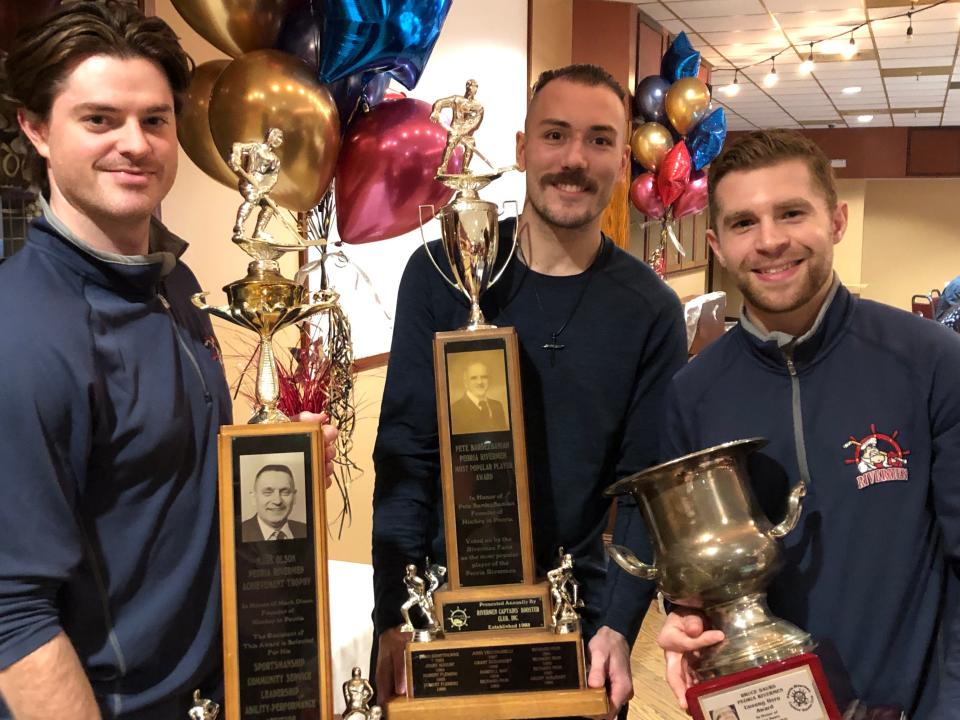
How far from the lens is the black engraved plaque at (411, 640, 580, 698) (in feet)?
4.13

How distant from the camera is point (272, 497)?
1106 millimetres

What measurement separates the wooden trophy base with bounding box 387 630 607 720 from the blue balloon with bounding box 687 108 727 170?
4.91m

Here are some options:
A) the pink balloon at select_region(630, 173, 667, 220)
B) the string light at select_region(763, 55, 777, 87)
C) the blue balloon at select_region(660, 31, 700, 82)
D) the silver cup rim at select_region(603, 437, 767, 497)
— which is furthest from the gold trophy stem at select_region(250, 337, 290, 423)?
the string light at select_region(763, 55, 777, 87)

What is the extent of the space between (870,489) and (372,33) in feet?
4.51

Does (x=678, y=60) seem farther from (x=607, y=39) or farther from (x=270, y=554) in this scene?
(x=270, y=554)

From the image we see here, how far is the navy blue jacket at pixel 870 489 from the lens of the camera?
4.04 ft

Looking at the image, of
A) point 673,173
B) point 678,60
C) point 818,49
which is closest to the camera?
point 673,173

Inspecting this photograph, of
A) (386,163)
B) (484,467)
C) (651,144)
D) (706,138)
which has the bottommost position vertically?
(484,467)

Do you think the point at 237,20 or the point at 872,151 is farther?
the point at 872,151

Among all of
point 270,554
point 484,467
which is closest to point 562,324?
point 484,467

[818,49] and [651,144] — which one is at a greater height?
[818,49]

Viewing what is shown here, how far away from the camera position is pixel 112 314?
1.13 m

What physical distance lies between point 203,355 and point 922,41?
22.7ft

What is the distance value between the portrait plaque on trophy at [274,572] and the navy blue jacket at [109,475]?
0.38 ft
